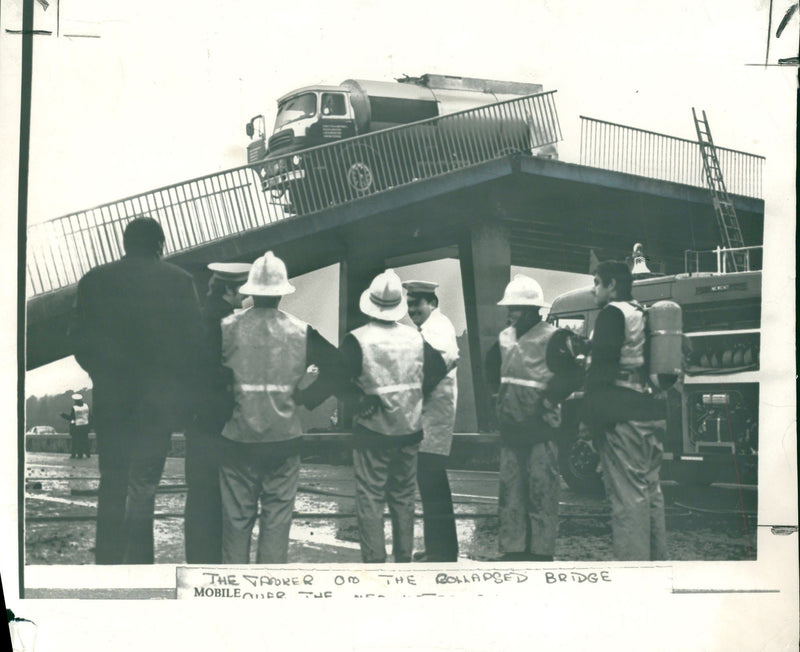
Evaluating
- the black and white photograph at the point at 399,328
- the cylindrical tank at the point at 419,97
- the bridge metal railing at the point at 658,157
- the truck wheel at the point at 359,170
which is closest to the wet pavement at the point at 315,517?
the black and white photograph at the point at 399,328

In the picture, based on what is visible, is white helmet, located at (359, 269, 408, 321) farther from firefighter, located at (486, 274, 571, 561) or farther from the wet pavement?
the wet pavement

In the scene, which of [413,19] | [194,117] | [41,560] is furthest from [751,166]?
[41,560]

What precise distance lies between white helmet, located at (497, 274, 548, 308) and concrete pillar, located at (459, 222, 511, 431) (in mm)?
42

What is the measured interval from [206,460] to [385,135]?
239 cm

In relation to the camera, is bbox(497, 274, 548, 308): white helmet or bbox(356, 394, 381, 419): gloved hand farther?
bbox(497, 274, 548, 308): white helmet

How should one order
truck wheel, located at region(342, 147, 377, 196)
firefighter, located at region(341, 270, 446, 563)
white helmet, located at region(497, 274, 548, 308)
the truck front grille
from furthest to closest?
truck wheel, located at region(342, 147, 377, 196) → the truck front grille → white helmet, located at region(497, 274, 548, 308) → firefighter, located at region(341, 270, 446, 563)

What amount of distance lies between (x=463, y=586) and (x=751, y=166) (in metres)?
3.22

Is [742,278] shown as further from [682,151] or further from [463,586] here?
[463,586]

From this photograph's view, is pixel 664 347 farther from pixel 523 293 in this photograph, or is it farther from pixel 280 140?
pixel 280 140

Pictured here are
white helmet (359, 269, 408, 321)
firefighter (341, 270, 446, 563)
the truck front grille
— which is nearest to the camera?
firefighter (341, 270, 446, 563)

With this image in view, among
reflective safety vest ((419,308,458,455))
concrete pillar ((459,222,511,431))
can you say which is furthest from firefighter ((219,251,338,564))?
concrete pillar ((459,222,511,431))

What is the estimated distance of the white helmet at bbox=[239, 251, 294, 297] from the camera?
5.63 metres

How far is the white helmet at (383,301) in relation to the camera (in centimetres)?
573
